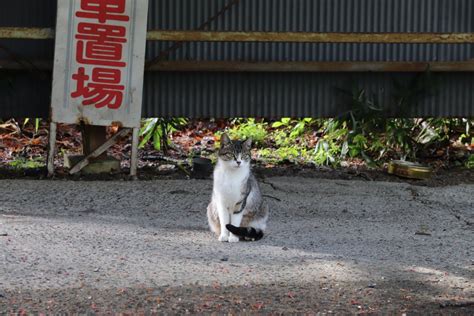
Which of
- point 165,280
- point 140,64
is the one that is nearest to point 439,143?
point 140,64

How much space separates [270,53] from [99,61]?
2.25 m

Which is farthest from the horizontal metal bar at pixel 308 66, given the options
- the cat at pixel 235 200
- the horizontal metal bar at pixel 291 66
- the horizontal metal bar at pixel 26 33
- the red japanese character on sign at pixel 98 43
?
the cat at pixel 235 200

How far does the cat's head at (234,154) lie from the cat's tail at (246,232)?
1.90 feet

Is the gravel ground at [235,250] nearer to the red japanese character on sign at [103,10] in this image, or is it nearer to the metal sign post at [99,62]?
the metal sign post at [99,62]

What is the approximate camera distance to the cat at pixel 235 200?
8.60 meters

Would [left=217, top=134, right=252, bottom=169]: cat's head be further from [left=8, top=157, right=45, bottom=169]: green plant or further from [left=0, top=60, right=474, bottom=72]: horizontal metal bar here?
[left=8, top=157, right=45, bottom=169]: green plant

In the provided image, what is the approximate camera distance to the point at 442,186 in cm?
1170

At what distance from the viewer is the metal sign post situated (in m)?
11.1

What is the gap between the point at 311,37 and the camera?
1165cm

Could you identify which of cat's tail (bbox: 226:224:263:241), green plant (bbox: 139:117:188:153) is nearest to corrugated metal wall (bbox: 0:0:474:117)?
green plant (bbox: 139:117:188:153)

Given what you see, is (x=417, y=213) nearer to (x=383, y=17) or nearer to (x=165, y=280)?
(x=383, y=17)

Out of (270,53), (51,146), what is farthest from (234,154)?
(270,53)

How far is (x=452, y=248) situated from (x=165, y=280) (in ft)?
9.47

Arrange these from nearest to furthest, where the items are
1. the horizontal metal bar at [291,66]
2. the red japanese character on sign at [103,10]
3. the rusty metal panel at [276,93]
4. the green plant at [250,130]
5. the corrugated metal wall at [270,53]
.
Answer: the red japanese character on sign at [103,10]
the horizontal metal bar at [291,66]
the corrugated metal wall at [270,53]
the rusty metal panel at [276,93]
the green plant at [250,130]
